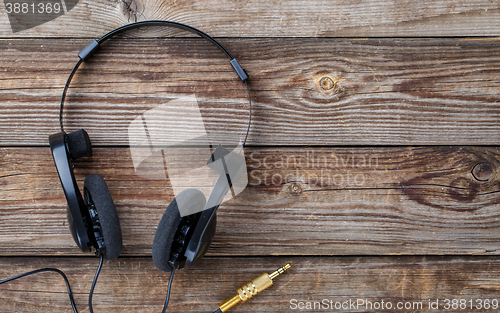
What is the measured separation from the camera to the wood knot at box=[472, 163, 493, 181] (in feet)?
2.71

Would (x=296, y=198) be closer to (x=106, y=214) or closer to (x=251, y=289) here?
(x=251, y=289)

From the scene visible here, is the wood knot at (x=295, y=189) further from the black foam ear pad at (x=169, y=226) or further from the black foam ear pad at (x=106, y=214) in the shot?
the black foam ear pad at (x=106, y=214)

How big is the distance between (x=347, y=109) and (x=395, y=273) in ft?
1.60

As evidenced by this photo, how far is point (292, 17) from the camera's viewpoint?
2.69 feet

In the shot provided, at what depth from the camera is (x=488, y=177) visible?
83cm

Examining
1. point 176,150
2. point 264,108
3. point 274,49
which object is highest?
point 274,49

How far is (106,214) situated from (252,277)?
0.43 meters

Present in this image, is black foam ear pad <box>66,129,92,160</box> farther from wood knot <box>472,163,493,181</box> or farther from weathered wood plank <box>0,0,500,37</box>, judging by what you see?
wood knot <box>472,163,493,181</box>

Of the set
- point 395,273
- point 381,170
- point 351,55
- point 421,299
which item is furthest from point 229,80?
point 421,299

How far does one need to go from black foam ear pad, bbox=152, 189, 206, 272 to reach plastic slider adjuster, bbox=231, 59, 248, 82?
315mm

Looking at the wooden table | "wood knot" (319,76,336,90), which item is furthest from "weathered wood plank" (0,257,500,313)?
"wood knot" (319,76,336,90)

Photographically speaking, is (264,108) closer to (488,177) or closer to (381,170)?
(381,170)

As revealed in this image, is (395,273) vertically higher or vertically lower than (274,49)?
lower

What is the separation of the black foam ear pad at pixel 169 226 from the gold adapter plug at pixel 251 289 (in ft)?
0.66
